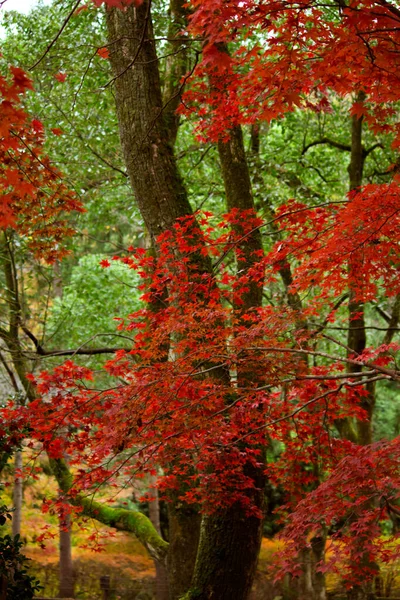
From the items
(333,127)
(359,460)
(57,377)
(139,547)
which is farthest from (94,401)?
(139,547)

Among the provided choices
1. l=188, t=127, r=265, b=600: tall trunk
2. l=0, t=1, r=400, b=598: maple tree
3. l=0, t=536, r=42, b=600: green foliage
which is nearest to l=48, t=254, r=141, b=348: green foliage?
l=0, t=536, r=42, b=600: green foliage

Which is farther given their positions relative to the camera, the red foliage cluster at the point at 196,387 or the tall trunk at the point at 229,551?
the tall trunk at the point at 229,551

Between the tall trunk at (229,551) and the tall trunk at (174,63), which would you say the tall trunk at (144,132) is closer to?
the tall trunk at (229,551)

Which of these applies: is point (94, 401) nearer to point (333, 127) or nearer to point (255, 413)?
point (255, 413)

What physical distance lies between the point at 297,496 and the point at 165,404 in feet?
9.92

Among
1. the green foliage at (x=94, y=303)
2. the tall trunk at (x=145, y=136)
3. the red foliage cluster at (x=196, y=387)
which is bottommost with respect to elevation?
the red foliage cluster at (x=196, y=387)

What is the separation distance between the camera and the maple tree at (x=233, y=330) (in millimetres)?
3338

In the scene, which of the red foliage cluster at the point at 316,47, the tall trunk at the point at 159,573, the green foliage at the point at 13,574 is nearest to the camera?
the red foliage cluster at the point at 316,47

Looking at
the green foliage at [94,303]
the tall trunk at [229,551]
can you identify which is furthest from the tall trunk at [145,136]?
the green foliage at [94,303]

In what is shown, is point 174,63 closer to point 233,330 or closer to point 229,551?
point 233,330

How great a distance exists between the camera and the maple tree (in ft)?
11.0

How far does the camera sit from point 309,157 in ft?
28.2

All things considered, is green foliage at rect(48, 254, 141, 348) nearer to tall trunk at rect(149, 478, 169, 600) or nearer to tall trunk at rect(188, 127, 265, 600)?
tall trunk at rect(149, 478, 169, 600)

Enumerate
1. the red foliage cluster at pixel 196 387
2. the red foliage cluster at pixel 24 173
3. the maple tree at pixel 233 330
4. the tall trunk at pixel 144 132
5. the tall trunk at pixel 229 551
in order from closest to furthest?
the red foliage cluster at pixel 24 173 → the maple tree at pixel 233 330 → the red foliage cluster at pixel 196 387 → the tall trunk at pixel 229 551 → the tall trunk at pixel 144 132
